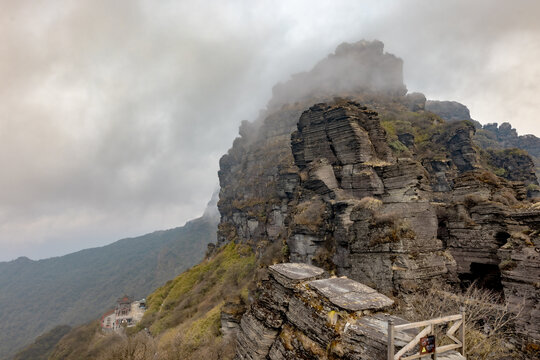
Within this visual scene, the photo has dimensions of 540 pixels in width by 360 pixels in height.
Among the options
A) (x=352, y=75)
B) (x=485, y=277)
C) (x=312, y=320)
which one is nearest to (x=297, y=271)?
(x=312, y=320)

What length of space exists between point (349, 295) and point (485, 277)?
17240mm

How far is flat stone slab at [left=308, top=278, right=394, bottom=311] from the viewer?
648cm

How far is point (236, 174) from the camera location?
389 ft

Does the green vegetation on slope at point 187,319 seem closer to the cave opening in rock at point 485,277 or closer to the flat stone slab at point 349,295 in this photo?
the flat stone slab at point 349,295

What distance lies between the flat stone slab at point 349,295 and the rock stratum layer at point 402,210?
223 cm

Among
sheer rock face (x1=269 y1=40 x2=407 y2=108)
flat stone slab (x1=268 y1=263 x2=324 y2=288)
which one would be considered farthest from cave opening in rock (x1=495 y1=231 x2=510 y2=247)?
sheer rock face (x1=269 y1=40 x2=407 y2=108)

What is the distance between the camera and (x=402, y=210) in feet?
62.2

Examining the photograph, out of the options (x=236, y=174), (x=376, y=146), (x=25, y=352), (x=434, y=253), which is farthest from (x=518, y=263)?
(x=25, y=352)

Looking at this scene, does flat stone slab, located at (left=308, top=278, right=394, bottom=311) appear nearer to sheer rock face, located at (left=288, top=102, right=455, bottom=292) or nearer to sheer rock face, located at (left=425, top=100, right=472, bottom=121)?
sheer rock face, located at (left=288, top=102, right=455, bottom=292)

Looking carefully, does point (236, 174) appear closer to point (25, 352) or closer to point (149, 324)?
point (149, 324)

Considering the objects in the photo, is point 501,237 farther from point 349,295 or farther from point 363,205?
point 349,295

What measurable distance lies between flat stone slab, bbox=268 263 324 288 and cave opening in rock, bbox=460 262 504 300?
1420cm

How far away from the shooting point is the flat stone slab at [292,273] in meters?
8.30

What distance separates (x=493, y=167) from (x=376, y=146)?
38.8 metres
